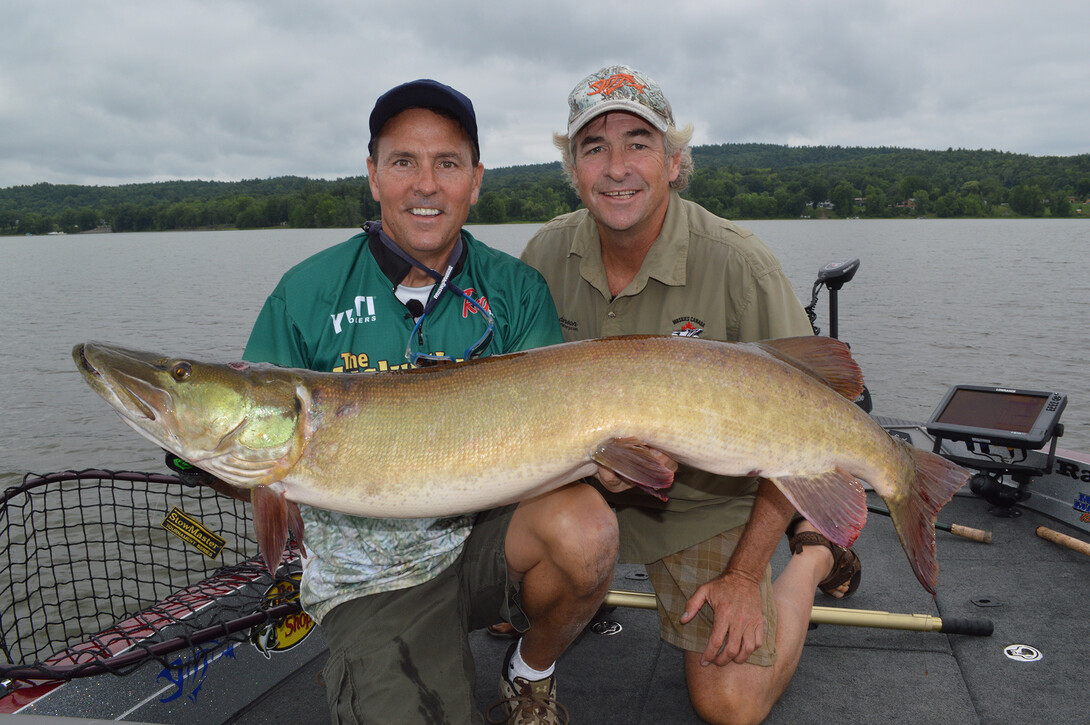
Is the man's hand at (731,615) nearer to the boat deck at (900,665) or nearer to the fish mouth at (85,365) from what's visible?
the boat deck at (900,665)

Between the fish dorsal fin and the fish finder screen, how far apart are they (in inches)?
87.4

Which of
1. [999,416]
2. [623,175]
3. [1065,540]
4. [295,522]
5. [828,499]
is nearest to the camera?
[295,522]

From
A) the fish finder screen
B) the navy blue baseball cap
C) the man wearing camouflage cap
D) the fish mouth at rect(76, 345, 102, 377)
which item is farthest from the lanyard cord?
the fish finder screen

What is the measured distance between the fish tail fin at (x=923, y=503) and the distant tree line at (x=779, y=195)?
5500 centimetres

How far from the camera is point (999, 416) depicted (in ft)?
14.5

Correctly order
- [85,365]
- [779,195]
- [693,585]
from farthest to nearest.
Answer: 1. [779,195]
2. [693,585]
3. [85,365]

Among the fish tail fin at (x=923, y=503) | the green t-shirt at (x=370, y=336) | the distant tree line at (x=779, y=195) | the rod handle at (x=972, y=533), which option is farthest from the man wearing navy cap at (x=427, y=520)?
the distant tree line at (x=779, y=195)

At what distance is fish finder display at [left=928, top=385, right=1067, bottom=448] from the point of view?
13.6 feet

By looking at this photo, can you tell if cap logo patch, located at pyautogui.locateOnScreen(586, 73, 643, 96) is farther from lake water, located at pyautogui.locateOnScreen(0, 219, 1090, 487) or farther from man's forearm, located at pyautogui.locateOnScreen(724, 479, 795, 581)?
lake water, located at pyautogui.locateOnScreen(0, 219, 1090, 487)

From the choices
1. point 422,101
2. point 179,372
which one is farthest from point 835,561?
point 179,372

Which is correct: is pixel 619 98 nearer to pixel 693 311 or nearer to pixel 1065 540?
pixel 693 311

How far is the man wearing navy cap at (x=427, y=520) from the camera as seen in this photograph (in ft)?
8.38

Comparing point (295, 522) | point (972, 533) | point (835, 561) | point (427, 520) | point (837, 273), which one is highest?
point (837, 273)

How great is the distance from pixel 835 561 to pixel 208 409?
Answer: 2.99 m
